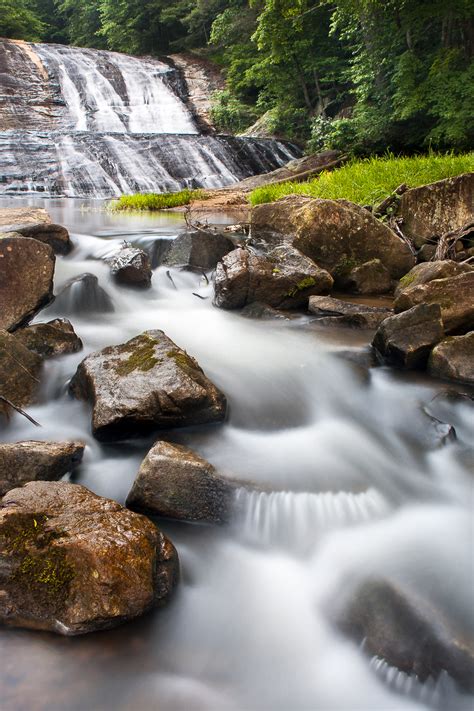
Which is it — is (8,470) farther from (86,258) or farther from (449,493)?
(86,258)

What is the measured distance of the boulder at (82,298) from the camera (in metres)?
5.45

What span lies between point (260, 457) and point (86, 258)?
175 inches

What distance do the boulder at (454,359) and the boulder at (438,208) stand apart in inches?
119

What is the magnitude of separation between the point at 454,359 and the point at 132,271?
3.83 metres

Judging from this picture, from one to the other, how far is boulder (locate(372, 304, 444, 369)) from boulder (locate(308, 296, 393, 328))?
69cm

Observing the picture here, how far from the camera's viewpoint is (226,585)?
8.64 feet

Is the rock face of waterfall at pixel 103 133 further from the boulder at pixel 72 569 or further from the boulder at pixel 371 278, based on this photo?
the boulder at pixel 72 569

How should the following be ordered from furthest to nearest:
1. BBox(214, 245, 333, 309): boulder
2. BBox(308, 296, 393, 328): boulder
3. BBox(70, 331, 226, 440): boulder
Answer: BBox(214, 245, 333, 309): boulder → BBox(308, 296, 393, 328): boulder → BBox(70, 331, 226, 440): boulder

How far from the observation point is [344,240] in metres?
6.18

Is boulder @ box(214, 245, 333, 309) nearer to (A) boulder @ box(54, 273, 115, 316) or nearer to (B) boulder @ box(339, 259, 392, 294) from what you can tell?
(B) boulder @ box(339, 259, 392, 294)

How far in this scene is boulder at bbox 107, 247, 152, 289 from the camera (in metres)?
6.18

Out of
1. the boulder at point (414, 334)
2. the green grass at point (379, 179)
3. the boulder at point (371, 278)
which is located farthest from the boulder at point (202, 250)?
the boulder at point (414, 334)

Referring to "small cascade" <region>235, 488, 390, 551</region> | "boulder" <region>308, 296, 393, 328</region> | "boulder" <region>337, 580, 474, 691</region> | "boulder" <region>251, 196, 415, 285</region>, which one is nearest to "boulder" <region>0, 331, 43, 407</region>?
"small cascade" <region>235, 488, 390, 551</region>

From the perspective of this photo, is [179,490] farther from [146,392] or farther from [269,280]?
[269,280]
